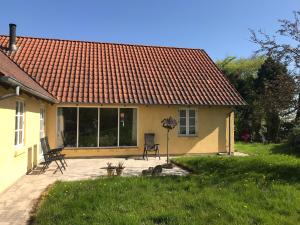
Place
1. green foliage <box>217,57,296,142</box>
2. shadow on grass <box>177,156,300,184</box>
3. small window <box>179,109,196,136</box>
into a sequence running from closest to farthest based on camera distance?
shadow on grass <box>177,156,300,184</box>, green foliage <box>217,57,296,142</box>, small window <box>179,109,196,136</box>

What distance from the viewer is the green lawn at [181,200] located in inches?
273

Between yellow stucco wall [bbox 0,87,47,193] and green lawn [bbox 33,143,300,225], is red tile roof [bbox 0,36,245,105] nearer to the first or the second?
yellow stucco wall [bbox 0,87,47,193]

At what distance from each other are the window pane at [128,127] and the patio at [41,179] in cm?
130

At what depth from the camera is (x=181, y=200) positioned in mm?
8156

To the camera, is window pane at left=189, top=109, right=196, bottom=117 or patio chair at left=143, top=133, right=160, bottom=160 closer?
patio chair at left=143, top=133, right=160, bottom=160

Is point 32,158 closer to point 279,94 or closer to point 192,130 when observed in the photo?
point 192,130

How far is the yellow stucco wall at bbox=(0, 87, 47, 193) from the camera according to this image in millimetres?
9367

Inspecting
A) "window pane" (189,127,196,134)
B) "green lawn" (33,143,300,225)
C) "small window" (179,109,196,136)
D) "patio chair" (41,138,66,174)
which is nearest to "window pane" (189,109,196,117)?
"small window" (179,109,196,136)

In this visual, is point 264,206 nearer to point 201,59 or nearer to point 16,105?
point 16,105

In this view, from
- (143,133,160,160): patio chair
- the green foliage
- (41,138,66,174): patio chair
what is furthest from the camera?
(143,133,160,160): patio chair

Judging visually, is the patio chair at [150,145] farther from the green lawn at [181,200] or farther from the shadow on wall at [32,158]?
the green lawn at [181,200]

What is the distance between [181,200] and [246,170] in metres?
4.29

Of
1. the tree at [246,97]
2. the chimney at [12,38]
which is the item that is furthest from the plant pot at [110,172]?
the chimney at [12,38]

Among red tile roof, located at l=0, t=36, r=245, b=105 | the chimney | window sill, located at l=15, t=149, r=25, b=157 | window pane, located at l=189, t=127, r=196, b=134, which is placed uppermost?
the chimney
